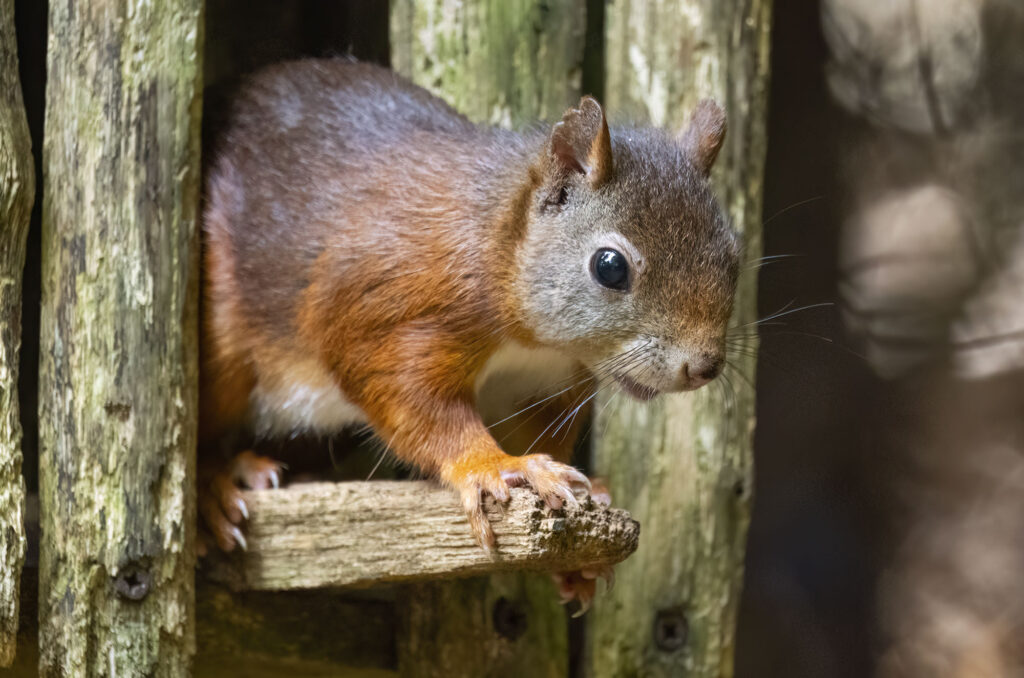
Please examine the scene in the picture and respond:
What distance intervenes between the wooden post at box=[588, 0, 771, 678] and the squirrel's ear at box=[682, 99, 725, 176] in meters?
0.39

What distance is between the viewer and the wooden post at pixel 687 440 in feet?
11.1

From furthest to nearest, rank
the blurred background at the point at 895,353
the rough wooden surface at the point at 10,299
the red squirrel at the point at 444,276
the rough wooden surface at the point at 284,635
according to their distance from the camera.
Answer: the blurred background at the point at 895,353, the rough wooden surface at the point at 284,635, the red squirrel at the point at 444,276, the rough wooden surface at the point at 10,299

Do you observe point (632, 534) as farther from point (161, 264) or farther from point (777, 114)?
point (777, 114)

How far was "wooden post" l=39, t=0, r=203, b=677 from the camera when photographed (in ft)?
8.89

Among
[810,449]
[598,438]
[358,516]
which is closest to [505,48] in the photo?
[598,438]

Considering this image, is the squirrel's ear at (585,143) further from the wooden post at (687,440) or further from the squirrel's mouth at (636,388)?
the wooden post at (687,440)

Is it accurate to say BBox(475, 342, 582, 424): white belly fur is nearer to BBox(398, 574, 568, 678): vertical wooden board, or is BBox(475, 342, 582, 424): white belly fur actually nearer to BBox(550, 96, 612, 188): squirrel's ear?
BBox(550, 96, 612, 188): squirrel's ear

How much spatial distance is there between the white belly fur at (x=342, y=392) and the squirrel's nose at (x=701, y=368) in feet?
1.32

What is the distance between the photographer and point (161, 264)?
2787 millimetres

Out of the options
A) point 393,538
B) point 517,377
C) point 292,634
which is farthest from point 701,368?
point 292,634

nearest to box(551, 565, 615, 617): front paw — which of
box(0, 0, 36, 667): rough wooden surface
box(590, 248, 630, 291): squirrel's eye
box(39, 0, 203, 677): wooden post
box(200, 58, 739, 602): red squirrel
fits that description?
box(200, 58, 739, 602): red squirrel

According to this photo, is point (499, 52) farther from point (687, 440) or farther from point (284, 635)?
point (284, 635)

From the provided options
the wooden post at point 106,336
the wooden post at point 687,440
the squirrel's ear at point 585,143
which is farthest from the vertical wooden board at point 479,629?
the squirrel's ear at point 585,143

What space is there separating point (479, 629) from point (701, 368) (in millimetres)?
1309
